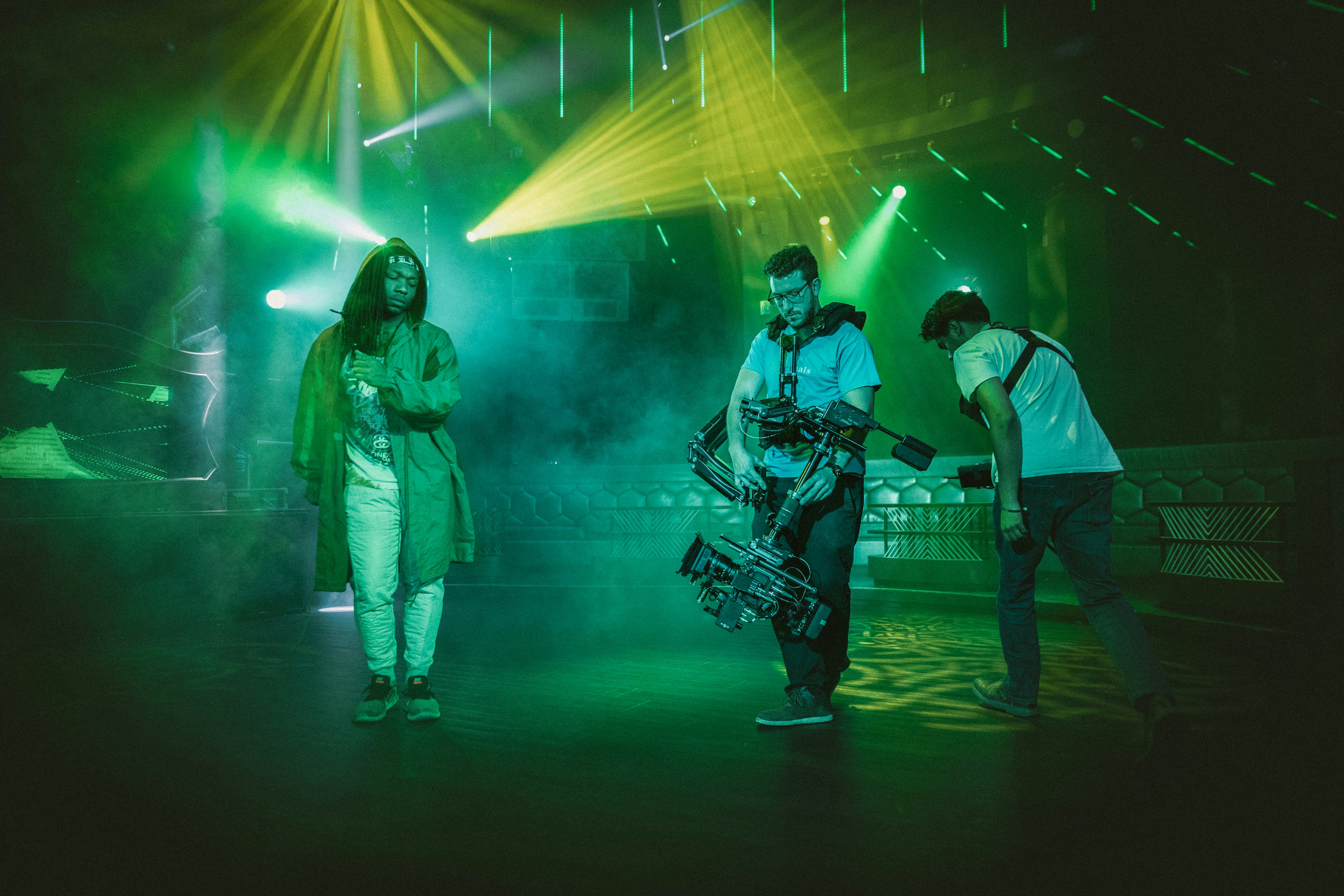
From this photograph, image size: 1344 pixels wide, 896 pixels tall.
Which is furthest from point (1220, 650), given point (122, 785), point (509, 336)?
point (509, 336)

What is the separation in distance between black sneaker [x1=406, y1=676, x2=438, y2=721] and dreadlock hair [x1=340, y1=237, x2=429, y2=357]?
125 centimetres

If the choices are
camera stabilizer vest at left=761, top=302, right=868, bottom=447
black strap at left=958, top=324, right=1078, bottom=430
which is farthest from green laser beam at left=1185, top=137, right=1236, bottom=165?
camera stabilizer vest at left=761, top=302, right=868, bottom=447

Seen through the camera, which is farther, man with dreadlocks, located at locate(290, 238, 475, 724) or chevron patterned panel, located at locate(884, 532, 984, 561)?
chevron patterned panel, located at locate(884, 532, 984, 561)

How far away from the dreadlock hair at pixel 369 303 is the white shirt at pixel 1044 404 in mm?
2000

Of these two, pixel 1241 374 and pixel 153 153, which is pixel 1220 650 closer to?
pixel 1241 374

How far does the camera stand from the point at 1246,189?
760 cm

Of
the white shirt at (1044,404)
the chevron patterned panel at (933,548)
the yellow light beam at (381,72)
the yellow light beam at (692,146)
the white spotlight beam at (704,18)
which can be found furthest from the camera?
the yellow light beam at (692,146)

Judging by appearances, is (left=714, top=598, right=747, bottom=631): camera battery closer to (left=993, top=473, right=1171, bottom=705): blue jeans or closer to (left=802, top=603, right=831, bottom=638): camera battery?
(left=802, top=603, right=831, bottom=638): camera battery

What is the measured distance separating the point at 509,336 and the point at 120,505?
615 centimetres

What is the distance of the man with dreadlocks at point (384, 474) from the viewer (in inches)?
104

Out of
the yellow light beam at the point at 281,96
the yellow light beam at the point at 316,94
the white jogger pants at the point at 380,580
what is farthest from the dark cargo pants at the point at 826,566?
the yellow light beam at the point at 316,94

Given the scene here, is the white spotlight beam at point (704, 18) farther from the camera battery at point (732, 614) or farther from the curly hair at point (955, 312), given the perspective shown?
the camera battery at point (732, 614)

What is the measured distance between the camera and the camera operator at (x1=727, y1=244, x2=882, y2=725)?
258 centimetres

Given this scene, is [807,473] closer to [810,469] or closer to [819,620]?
[810,469]
